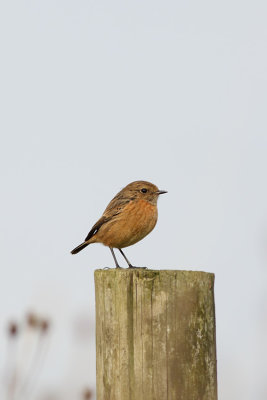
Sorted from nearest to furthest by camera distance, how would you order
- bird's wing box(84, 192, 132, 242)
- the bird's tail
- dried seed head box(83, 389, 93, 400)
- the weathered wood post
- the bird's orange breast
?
the weathered wood post, dried seed head box(83, 389, 93, 400), the bird's orange breast, bird's wing box(84, 192, 132, 242), the bird's tail

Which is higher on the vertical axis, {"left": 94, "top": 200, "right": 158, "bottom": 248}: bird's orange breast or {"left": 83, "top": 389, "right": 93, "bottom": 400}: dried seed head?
{"left": 94, "top": 200, "right": 158, "bottom": 248}: bird's orange breast

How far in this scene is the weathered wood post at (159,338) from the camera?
4086 mm

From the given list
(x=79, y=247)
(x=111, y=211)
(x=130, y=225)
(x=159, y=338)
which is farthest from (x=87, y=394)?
(x=79, y=247)

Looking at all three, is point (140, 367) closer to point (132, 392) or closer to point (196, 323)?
point (132, 392)

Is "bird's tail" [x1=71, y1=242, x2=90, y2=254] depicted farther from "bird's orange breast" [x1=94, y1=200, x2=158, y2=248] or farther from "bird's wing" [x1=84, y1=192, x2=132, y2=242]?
"bird's orange breast" [x1=94, y1=200, x2=158, y2=248]

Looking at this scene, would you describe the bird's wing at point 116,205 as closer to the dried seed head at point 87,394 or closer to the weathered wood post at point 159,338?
the dried seed head at point 87,394

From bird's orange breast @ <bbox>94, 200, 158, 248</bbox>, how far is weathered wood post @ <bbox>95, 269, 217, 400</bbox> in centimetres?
415

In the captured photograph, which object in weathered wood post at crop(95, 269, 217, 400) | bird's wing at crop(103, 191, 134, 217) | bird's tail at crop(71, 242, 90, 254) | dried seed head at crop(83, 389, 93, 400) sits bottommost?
dried seed head at crop(83, 389, 93, 400)

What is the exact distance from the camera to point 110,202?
9008mm

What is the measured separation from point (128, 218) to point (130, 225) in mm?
104

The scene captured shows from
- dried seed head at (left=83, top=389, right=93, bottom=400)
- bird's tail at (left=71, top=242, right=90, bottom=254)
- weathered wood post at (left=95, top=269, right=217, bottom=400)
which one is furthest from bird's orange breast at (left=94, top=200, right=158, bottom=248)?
weathered wood post at (left=95, top=269, right=217, bottom=400)

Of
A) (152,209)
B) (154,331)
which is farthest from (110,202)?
(154,331)

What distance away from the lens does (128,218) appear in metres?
8.51

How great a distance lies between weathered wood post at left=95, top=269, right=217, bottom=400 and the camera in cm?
409
